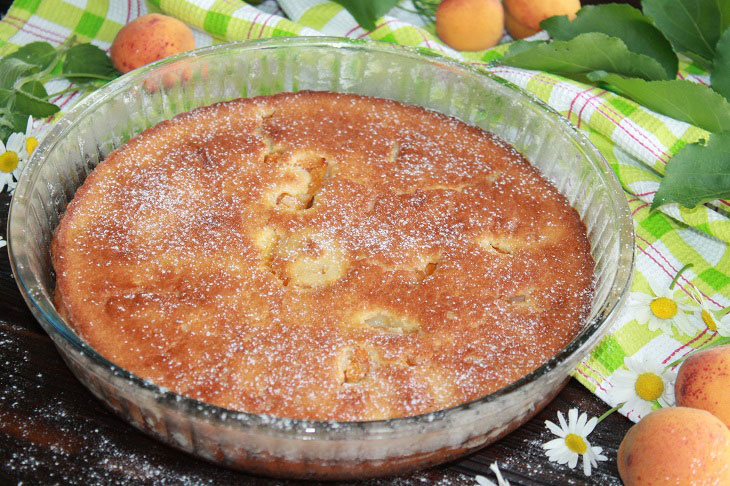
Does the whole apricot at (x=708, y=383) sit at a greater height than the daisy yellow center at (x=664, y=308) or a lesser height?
greater

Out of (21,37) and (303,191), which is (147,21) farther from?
(303,191)

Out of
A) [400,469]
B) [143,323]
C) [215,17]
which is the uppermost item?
[215,17]

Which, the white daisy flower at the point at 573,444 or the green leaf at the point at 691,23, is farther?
the green leaf at the point at 691,23

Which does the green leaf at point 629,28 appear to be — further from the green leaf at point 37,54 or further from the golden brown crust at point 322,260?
the green leaf at point 37,54

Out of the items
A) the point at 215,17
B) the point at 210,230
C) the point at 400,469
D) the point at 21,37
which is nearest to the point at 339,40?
the point at 215,17

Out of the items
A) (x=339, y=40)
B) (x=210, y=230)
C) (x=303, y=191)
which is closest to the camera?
(x=210, y=230)

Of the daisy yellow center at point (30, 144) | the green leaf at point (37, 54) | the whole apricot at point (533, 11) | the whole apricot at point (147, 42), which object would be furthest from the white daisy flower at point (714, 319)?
the green leaf at point (37, 54)
